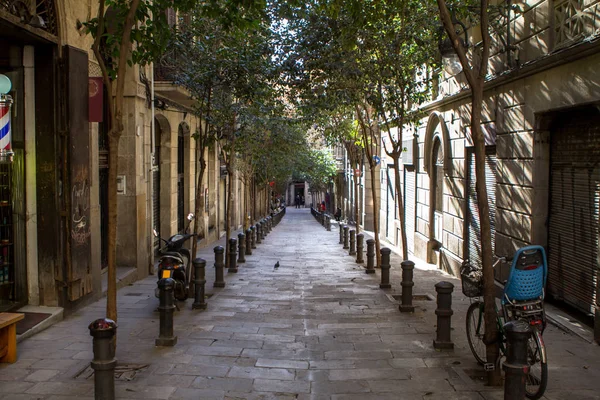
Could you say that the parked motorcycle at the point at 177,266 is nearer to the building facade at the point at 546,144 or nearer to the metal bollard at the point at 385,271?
the metal bollard at the point at 385,271

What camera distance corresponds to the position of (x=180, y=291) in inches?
378

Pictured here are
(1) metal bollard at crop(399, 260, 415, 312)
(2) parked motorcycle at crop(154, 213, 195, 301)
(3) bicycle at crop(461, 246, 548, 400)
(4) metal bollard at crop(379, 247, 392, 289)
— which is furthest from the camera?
(4) metal bollard at crop(379, 247, 392, 289)

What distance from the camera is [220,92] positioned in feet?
46.0

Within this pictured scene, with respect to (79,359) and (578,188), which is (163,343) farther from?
(578,188)

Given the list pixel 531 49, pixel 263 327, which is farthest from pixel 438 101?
pixel 263 327

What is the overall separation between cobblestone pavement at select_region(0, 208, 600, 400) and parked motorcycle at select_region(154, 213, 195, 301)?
302 millimetres

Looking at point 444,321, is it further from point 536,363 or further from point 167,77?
point 167,77

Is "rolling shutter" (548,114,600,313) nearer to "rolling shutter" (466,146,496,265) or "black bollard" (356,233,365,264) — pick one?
"rolling shutter" (466,146,496,265)

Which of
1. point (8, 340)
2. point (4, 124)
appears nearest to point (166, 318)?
point (8, 340)

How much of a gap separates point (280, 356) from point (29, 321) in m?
3.35

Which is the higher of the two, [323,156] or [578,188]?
[323,156]

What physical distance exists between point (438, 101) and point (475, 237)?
4.15m

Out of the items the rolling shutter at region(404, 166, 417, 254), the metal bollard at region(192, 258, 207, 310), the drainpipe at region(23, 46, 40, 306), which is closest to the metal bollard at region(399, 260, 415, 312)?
the metal bollard at region(192, 258, 207, 310)

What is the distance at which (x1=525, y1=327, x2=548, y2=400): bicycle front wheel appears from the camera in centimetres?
491
